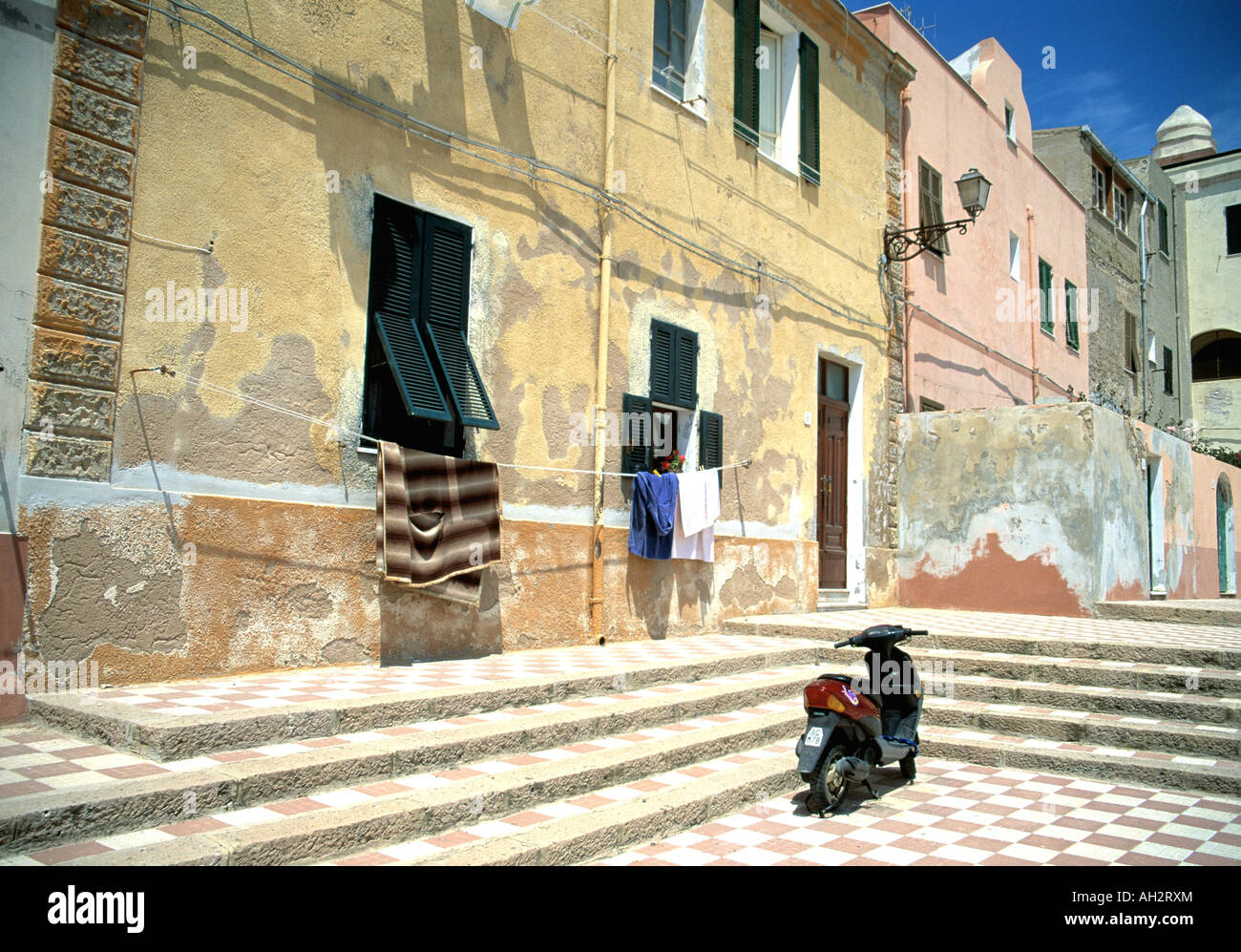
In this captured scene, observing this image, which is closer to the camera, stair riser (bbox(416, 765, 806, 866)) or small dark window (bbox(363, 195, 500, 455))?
stair riser (bbox(416, 765, 806, 866))

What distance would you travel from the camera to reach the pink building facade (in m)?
14.2

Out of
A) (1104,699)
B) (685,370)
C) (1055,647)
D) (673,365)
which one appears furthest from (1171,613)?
(673,365)

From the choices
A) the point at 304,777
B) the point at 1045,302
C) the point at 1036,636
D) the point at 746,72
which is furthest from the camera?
the point at 1045,302

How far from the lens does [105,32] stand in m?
5.36

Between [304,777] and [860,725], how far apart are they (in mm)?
2987

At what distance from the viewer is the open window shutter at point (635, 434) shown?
8.93 metres

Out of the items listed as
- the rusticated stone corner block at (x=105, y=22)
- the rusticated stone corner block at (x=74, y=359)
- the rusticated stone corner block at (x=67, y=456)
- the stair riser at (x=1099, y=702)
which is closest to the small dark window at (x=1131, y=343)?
the stair riser at (x=1099, y=702)

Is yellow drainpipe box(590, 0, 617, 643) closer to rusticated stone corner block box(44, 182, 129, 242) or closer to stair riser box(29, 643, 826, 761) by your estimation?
stair riser box(29, 643, 826, 761)

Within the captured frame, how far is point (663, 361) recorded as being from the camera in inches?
371

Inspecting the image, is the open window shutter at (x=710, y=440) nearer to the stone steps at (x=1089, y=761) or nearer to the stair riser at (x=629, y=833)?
the stone steps at (x=1089, y=761)

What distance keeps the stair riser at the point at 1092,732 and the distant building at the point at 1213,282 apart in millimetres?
24965

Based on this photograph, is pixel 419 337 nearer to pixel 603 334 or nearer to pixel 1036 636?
pixel 603 334

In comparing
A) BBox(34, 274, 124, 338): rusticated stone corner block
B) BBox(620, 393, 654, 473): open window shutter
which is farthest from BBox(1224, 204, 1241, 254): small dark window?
BBox(34, 274, 124, 338): rusticated stone corner block

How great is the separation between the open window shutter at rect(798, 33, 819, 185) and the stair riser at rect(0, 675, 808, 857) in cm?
802
